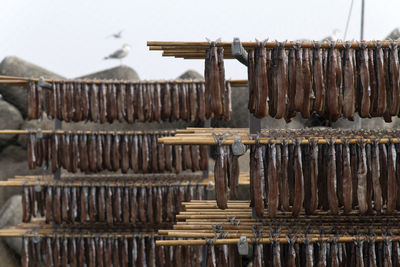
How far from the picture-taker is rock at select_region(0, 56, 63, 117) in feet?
31.6

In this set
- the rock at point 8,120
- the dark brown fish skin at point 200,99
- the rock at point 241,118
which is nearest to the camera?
the dark brown fish skin at point 200,99

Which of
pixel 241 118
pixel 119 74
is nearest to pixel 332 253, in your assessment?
pixel 241 118

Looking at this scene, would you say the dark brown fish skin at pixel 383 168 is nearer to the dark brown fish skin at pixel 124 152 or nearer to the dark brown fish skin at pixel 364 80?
the dark brown fish skin at pixel 364 80

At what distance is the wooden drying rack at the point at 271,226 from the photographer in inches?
128

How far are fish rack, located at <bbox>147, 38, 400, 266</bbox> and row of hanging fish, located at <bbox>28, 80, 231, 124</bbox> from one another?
8.33 ft

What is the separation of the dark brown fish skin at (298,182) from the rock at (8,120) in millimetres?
7919

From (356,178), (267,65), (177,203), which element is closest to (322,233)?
(356,178)

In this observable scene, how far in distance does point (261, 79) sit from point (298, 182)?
0.85 metres

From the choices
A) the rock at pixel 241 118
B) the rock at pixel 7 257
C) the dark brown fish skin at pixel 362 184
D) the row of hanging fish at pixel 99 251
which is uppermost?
the rock at pixel 241 118

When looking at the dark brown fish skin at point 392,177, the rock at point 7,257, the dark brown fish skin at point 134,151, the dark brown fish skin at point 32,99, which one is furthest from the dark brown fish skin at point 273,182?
the rock at point 7,257

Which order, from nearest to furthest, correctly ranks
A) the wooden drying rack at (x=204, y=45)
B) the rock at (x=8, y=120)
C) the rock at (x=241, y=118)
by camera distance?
the wooden drying rack at (x=204, y=45), the rock at (x=8, y=120), the rock at (x=241, y=118)

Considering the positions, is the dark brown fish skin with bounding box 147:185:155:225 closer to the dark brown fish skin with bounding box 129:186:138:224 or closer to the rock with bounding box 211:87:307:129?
the dark brown fish skin with bounding box 129:186:138:224

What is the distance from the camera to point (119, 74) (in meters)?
9.77

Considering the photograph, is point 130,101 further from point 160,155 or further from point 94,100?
point 160,155
